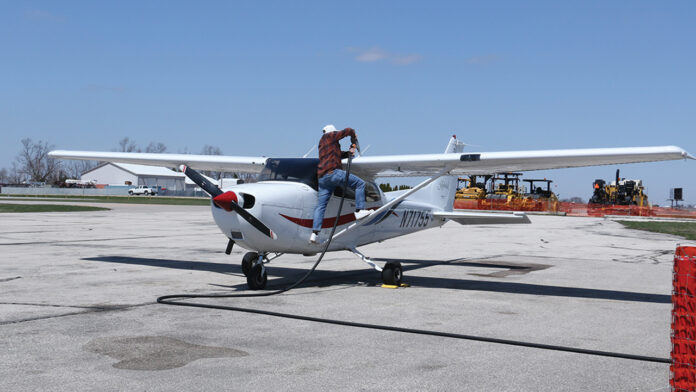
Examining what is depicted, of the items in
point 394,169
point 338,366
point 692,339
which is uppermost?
point 394,169

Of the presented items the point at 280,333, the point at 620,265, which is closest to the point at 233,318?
the point at 280,333

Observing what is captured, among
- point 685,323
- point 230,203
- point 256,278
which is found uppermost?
point 230,203

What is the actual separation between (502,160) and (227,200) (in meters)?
3.99

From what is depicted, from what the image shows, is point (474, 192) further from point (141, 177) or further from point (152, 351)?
point (141, 177)

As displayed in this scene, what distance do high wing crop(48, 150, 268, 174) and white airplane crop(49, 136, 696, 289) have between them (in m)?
0.03

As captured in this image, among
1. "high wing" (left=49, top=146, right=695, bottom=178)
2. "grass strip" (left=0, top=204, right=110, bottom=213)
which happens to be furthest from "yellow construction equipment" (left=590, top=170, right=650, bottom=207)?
"high wing" (left=49, top=146, right=695, bottom=178)

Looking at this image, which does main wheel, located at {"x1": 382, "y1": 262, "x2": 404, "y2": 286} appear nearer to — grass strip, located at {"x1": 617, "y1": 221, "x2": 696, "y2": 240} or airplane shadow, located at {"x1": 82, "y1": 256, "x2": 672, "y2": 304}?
airplane shadow, located at {"x1": 82, "y1": 256, "x2": 672, "y2": 304}

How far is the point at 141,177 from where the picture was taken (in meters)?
123

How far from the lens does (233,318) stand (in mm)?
6727

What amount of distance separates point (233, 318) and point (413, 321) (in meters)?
1.93

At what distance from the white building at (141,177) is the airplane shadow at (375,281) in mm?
112061

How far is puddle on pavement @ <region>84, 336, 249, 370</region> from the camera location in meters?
4.80

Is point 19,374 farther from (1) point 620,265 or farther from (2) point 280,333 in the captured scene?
(1) point 620,265

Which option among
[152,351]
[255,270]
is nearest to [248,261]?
[255,270]
